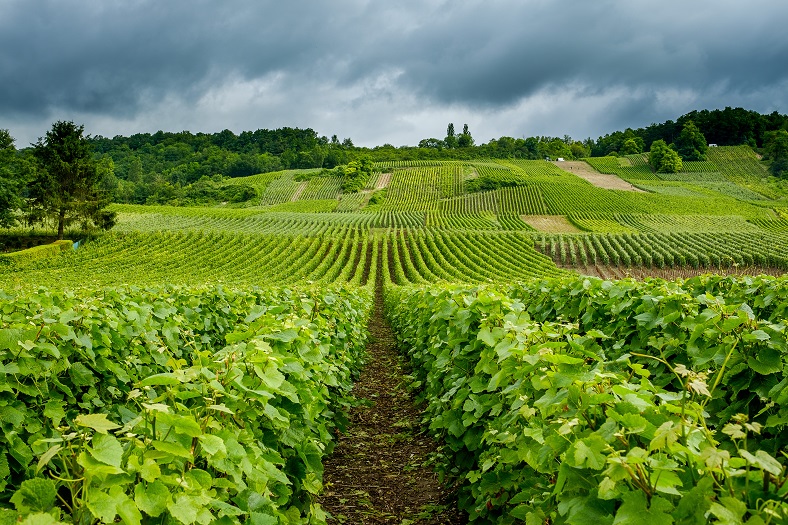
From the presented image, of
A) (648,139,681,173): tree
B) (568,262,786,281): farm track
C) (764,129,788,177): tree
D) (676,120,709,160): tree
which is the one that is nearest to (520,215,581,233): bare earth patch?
(568,262,786,281): farm track

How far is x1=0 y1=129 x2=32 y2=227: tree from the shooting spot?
138 ft

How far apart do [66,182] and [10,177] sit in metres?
5.79

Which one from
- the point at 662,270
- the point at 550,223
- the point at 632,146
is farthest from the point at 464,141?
the point at 662,270

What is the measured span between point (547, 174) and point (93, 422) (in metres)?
120

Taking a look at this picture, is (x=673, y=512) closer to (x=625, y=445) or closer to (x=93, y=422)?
(x=625, y=445)

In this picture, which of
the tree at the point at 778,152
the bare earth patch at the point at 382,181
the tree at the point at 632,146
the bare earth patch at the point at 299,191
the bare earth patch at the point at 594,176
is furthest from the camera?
the tree at the point at 632,146

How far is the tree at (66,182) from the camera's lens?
153 feet

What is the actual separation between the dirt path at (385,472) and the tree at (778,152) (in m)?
124

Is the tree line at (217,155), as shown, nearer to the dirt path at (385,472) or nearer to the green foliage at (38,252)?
the green foliage at (38,252)

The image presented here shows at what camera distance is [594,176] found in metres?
115

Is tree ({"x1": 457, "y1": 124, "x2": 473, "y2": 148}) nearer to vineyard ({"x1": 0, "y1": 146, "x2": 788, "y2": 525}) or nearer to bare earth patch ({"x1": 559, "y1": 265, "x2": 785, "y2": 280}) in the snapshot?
bare earth patch ({"x1": 559, "y1": 265, "x2": 785, "y2": 280})

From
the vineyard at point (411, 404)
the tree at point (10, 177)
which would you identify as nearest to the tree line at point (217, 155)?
the tree at point (10, 177)

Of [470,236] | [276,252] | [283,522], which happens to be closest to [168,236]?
[276,252]

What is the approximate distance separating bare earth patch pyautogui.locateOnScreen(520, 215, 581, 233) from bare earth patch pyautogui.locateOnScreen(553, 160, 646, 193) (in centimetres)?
2862
